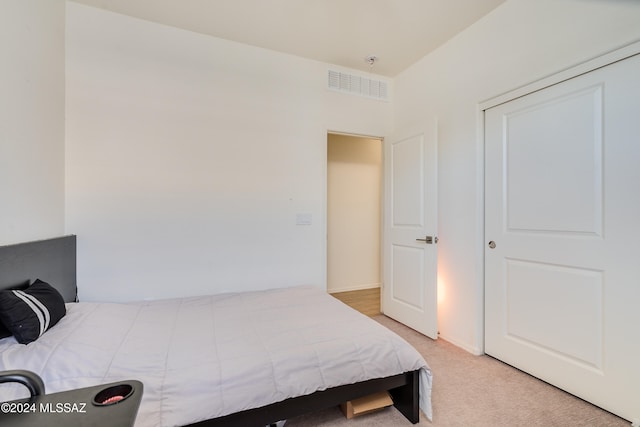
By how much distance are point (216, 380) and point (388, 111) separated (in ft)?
10.3

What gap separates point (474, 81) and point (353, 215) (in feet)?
8.12

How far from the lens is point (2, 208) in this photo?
148cm

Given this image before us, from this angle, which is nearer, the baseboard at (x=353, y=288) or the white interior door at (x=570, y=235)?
the white interior door at (x=570, y=235)

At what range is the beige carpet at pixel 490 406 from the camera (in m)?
1.60

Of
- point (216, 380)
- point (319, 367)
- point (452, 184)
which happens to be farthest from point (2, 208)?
point (452, 184)

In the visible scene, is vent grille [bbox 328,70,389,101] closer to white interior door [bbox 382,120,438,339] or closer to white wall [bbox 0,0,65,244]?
white interior door [bbox 382,120,438,339]

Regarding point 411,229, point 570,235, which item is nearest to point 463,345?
point 411,229

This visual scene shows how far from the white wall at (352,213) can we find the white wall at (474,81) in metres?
1.40

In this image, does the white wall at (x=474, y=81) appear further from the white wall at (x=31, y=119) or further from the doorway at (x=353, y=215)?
the white wall at (x=31, y=119)

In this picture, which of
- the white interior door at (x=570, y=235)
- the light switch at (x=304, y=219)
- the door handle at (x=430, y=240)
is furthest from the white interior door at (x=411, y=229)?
the light switch at (x=304, y=219)

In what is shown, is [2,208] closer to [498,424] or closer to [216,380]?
[216,380]

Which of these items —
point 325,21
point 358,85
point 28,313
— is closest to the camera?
point 28,313

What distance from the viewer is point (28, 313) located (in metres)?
1.30

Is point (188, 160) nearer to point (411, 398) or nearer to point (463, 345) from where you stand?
point (411, 398)
